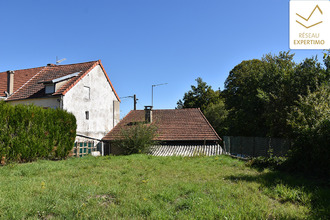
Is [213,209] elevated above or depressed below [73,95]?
below

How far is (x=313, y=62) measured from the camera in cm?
2231

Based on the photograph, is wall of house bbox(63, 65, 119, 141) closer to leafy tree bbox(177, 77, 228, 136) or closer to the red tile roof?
the red tile roof

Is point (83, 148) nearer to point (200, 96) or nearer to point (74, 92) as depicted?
point (74, 92)

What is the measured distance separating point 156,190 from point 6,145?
10.3 metres

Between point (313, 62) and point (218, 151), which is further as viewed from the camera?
point (313, 62)

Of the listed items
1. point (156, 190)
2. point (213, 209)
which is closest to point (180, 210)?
point (213, 209)

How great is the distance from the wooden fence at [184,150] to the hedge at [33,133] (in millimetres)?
6921

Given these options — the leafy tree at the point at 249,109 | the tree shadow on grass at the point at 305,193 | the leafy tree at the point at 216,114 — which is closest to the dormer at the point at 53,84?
the tree shadow on grass at the point at 305,193

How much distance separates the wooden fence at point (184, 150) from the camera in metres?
20.0

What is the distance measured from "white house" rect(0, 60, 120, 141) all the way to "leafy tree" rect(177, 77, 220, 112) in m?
22.2

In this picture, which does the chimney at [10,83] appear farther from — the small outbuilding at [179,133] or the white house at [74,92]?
the small outbuilding at [179,133]

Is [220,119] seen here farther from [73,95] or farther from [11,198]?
[11,198]

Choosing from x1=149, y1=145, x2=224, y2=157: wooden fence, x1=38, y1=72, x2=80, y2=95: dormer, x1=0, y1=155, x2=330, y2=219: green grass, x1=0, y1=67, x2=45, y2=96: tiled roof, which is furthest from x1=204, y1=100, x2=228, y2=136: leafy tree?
x1=0, y1=155, x2=330, y2=219: green grass

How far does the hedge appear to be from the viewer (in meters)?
13.3
